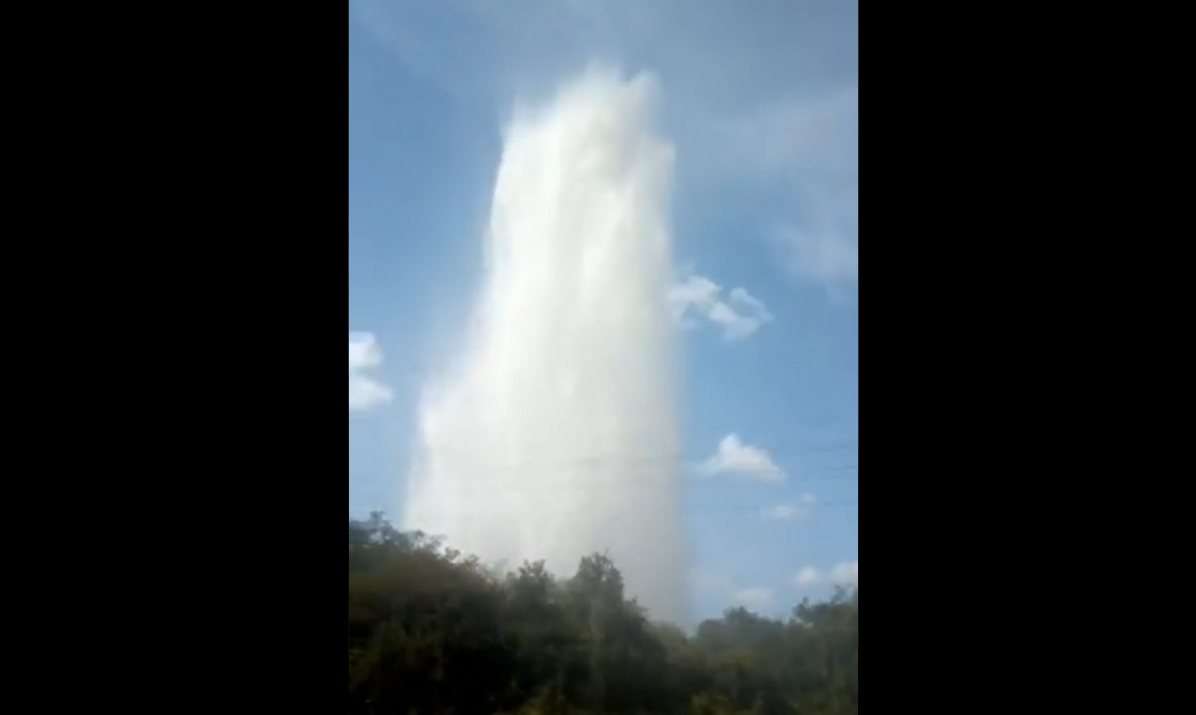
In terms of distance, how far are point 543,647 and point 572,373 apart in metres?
0.39

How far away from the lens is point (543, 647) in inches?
59.2

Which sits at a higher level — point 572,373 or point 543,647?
point 572,373

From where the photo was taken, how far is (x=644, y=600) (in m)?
1.50

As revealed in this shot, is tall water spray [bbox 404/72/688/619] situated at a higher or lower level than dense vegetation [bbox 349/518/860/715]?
higher

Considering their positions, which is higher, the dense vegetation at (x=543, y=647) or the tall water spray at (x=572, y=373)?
the tall water spray at (x=572, y=373)

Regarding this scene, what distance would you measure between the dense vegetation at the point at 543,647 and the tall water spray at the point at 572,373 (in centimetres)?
4

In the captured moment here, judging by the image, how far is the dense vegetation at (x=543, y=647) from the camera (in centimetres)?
146

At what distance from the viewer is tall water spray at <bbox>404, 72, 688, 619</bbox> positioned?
4.97ft

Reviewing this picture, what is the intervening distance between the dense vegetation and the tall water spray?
42 millimetres

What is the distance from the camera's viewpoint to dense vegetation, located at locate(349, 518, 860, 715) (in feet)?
4.78
